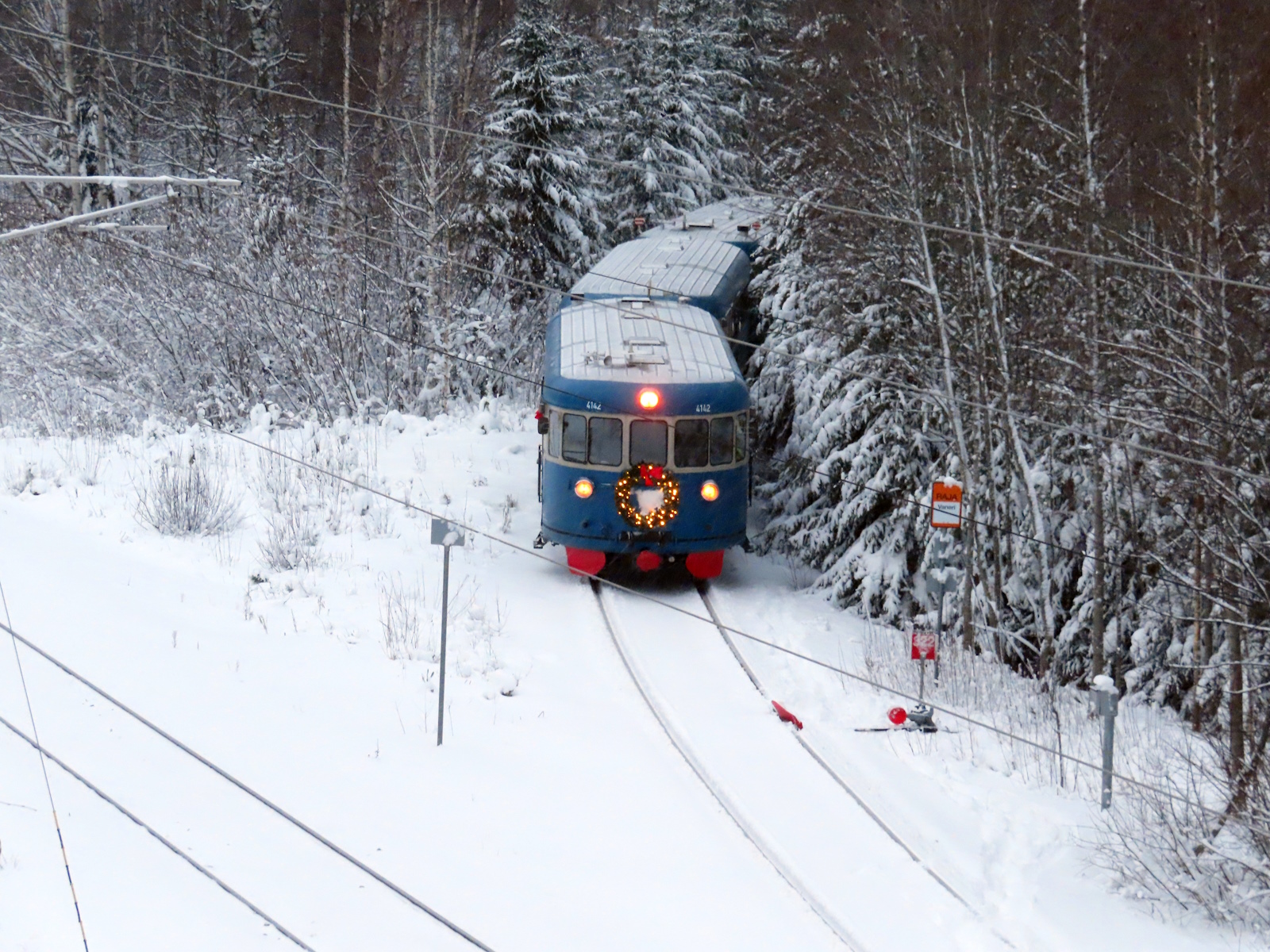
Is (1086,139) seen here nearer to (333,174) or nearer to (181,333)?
(181,333)

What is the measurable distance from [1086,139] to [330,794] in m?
9.69

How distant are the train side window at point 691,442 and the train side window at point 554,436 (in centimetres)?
133

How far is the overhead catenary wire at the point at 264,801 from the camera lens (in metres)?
7.26

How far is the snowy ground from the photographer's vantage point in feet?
24.3

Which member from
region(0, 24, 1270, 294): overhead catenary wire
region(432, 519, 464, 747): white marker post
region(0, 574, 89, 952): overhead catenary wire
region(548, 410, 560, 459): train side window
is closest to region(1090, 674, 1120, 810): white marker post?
region(0, 24, 1270, 294): overhead catenary wire

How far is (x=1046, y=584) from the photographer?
46.2 ft

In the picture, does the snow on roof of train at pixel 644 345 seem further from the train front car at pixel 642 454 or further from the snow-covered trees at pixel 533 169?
the snow-covered trees at pixel 533 169

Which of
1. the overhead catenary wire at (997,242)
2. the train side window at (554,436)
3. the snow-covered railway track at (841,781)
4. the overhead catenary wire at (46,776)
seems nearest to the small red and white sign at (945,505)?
the overhead catenary wire at (997,242)

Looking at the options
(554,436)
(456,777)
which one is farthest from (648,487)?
(456,777)

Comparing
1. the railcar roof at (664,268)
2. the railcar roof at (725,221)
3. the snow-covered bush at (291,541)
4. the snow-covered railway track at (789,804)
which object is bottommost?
the snow-covered railway track at (789,804)

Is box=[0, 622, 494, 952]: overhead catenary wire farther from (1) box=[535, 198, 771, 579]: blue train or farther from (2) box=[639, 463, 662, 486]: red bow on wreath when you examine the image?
(2) box=[639, 463, 662, 486]: red bow on wreath

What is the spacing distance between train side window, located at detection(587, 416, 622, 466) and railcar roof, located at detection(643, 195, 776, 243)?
6.15 m

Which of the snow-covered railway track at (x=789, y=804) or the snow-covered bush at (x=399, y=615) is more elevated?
the snow-covered bush at (x=399, y=615)

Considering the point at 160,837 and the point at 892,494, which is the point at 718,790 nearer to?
the point at 160,837
